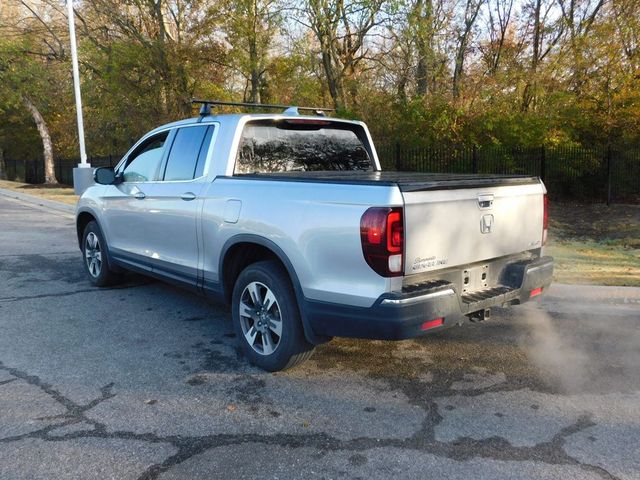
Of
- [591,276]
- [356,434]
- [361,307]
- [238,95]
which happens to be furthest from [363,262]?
[238,95]

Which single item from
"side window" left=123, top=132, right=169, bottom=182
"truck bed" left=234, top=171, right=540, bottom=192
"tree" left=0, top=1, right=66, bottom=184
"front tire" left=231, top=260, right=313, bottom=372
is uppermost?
"tree" left=0, top=1, right=66, bottom=184

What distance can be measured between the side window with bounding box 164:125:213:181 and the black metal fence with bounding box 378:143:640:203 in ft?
35.7

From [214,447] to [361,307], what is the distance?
1.17m

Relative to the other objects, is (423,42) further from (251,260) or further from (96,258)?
(251,260)

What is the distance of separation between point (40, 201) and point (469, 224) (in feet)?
61.2

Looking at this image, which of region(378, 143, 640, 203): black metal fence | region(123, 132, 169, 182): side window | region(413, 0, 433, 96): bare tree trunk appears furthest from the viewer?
region(413, 0, 433, 96): bare tree trunk

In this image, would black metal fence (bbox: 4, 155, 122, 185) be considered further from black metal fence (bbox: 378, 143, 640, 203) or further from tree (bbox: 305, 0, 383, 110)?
black metal fence (bbox: 378, 143, 640, 203)

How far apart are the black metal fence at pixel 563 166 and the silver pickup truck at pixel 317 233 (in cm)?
991

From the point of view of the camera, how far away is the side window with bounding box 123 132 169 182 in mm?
5645

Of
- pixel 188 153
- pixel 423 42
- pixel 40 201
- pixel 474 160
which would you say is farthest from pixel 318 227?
pixel 40 201

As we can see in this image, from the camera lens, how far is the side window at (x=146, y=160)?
222 inches

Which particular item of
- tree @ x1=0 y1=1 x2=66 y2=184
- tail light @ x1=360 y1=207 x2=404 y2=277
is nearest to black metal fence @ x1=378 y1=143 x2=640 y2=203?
tail light @ x1=360 y1=207 x2=404 y2=277

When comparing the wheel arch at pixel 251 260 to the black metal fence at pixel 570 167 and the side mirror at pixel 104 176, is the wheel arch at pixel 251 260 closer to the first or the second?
the side mirror at pixel 104 176

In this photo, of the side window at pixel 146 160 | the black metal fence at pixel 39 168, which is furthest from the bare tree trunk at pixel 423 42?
the black metal fence at pixel 39 168
